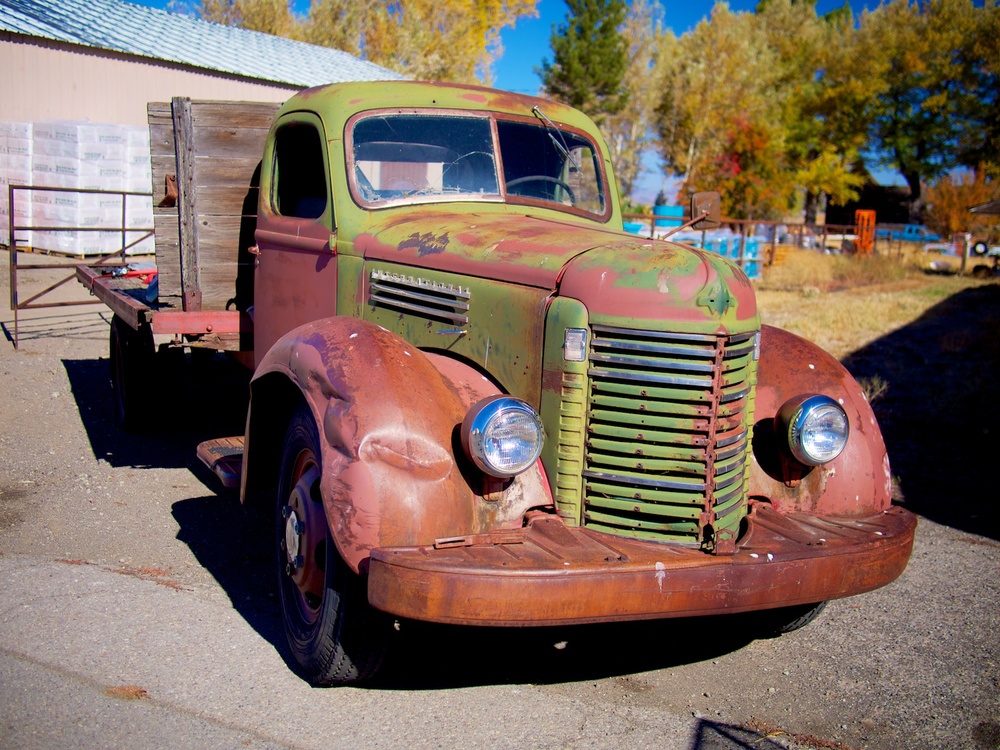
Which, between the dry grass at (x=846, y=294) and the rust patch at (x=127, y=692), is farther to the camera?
the dry grass at (x=846, y=294)

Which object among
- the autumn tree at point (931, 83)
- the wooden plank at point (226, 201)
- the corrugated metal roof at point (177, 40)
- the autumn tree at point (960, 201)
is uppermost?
the autumn tree at point (931, 83)

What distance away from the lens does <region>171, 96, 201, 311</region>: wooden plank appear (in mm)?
5207

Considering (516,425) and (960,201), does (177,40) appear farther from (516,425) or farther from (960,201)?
(960,201)

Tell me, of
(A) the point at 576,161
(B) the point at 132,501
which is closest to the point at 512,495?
(A) the point at 576,161

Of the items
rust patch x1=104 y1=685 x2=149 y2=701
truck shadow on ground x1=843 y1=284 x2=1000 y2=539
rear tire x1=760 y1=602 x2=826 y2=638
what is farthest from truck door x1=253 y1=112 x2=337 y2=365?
truck shadow on ground x1=843 y1=284 x2=1000 y2=539

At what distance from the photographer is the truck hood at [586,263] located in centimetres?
308

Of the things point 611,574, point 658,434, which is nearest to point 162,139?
point 658,434

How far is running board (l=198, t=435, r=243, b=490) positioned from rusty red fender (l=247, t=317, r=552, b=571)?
958 millimetres

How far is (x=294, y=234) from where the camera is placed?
4.53 meters

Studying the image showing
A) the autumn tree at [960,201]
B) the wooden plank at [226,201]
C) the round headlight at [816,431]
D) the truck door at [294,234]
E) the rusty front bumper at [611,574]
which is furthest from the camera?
the autumn tree at [960,201]

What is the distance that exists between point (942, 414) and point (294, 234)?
20.5 feet

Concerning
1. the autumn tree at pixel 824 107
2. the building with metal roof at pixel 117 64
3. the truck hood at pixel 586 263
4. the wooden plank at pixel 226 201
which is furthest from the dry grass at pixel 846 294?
the autumn tree at pixel 824 107

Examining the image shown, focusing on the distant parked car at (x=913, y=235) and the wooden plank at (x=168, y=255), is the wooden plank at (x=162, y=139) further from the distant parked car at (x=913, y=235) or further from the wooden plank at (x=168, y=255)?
the distant parked car at (x=913, y=235)

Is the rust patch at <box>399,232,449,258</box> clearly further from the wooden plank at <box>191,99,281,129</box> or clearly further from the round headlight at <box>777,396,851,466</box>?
the wooden plank at <box>191,99,281,129</box>
